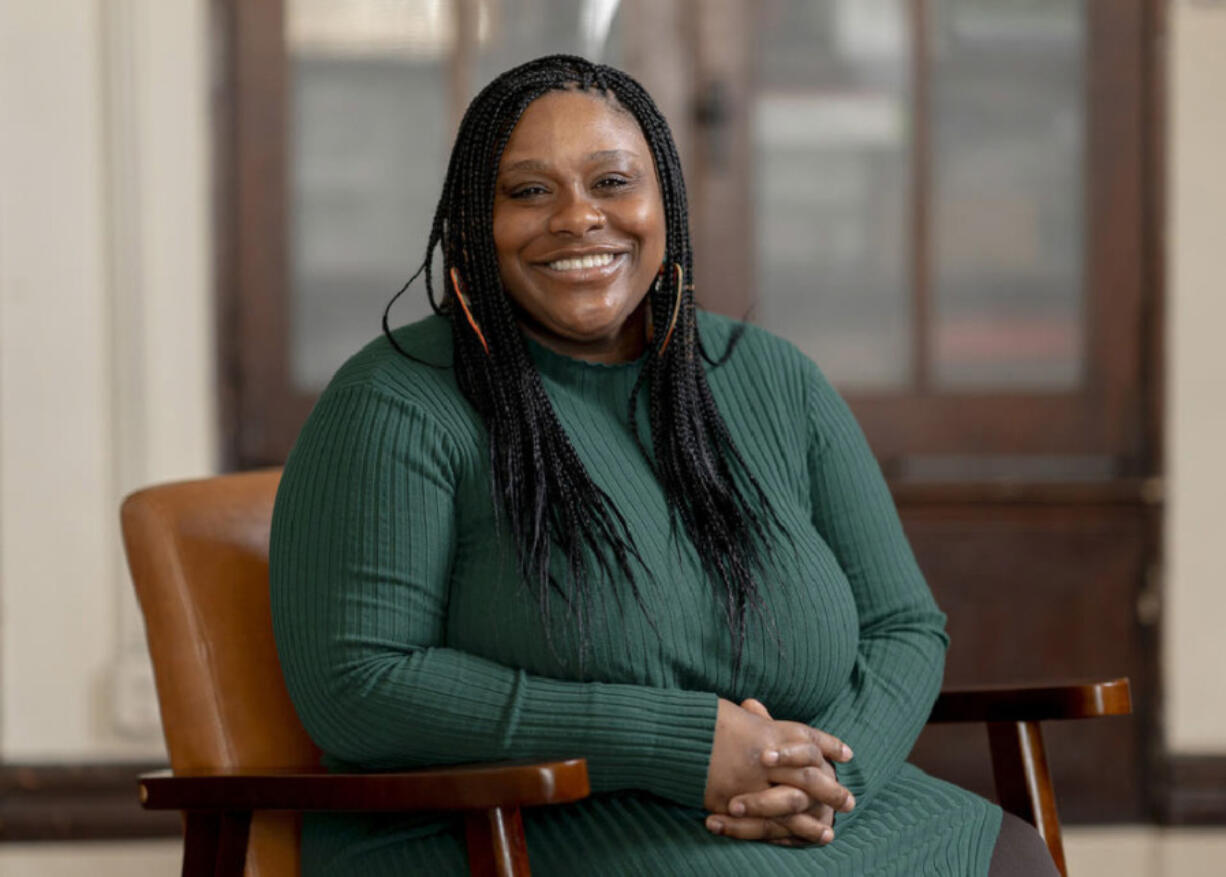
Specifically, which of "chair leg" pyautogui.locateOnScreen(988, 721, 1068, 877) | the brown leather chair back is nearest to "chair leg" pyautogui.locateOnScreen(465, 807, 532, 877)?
the brown leather chair back

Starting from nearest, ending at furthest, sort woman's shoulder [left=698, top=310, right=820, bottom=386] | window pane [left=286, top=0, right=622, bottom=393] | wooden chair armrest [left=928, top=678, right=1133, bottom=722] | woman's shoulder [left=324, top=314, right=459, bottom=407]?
woman's shoulder [left=324, top=314, right=459, bottom=407], wooden chair armrest [left=928, top=678, right=1133, bottom=722], woman's shoulder [left=698, top=310, right=820, bottom=386], window pane [left=286, top=0, right=622, bottom=393]

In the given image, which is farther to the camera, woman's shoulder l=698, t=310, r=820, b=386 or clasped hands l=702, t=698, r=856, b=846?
woman's shoulder l=698, t=310, r=820, b=386

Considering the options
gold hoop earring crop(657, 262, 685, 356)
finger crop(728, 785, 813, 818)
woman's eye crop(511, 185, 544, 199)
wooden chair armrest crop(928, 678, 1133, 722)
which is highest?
woman's eye crop(511, 185, 544, 199)

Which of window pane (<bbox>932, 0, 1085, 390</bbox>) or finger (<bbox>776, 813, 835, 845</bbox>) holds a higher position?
window pane (<bbox>932, 0, 1085, 390</bbox>)

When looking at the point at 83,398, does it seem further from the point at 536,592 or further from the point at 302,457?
the point at 536,592

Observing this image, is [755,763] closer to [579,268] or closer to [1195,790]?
[579,268]

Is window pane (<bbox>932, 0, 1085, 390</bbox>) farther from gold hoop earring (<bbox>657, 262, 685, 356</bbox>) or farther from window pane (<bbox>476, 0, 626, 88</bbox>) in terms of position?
gold hoop earring (<bbox>657, 262, 685, 356</bbox>)

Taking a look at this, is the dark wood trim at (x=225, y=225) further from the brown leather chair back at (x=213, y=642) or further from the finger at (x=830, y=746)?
the finger at (x=830, y=746)

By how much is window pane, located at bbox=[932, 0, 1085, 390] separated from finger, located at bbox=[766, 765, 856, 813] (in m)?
1.53

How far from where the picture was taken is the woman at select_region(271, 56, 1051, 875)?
133 cm

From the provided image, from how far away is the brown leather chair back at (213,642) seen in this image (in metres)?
1.46

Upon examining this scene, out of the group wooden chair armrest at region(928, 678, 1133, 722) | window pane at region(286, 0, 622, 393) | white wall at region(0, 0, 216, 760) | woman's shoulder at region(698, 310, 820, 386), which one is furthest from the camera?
window pane at region(286, 0, 622, 393)

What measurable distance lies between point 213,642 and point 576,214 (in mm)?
607

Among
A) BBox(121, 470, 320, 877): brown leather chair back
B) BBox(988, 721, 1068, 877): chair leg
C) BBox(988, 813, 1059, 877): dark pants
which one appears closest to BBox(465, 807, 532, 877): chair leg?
BBox(121, 470, 320, 877): brown leather chair back
